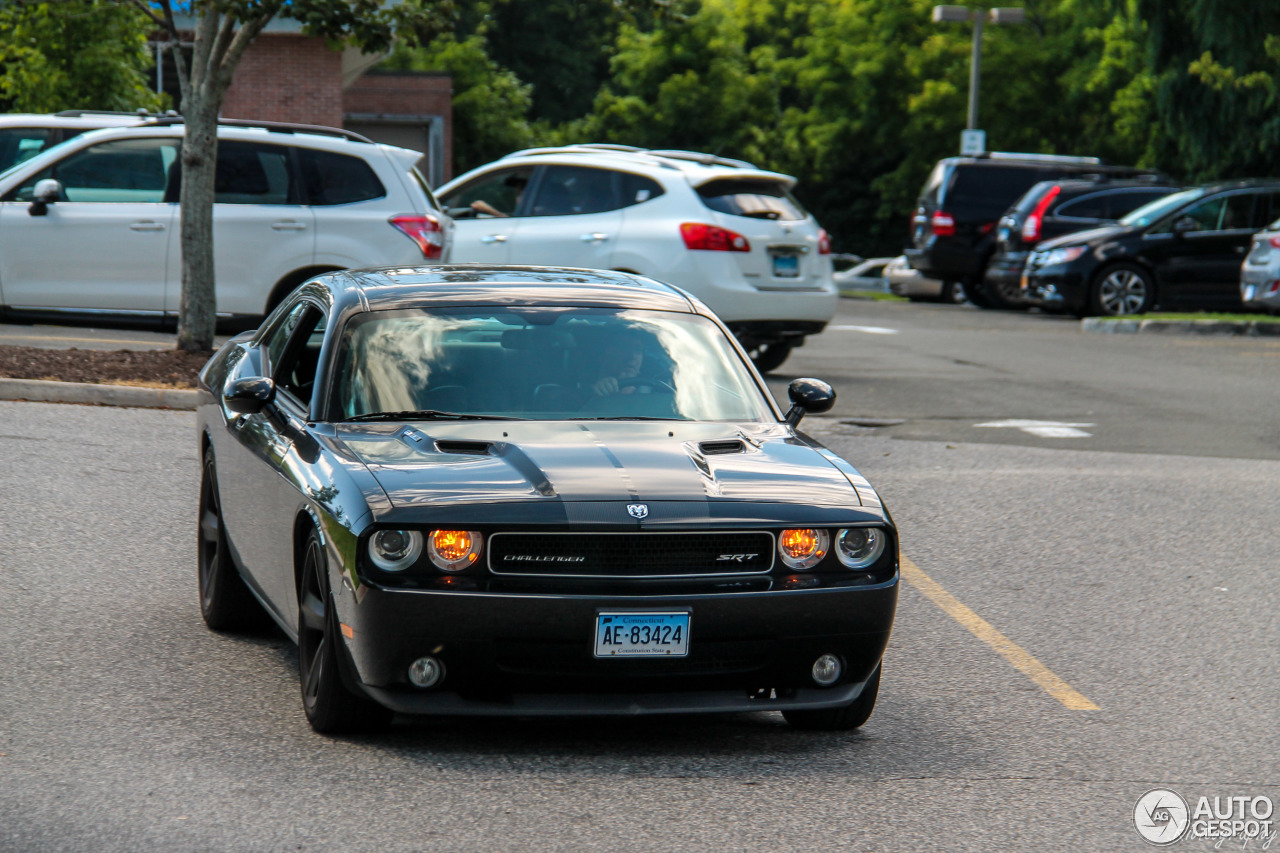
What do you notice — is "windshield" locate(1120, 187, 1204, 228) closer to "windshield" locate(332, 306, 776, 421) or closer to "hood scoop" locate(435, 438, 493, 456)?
"windshield" locate(332, 306, 776, 421)

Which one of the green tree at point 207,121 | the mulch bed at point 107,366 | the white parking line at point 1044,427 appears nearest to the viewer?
the mulch bed at point 107,366

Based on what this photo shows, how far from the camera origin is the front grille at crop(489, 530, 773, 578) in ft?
16.2

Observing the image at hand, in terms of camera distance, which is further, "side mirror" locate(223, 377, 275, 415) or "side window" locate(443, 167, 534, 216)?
"side window" locate(443, 167, 534, 216)

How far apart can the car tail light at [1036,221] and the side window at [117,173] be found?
14.9 m

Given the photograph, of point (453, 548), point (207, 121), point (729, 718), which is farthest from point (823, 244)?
point (453, 548)

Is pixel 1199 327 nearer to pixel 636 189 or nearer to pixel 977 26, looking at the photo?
pixel 636 189

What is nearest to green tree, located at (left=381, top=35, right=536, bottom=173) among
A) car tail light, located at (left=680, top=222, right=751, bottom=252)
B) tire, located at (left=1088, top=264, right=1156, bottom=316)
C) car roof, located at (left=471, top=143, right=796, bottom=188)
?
tire, located at (left=1088, top=264, right=1156, bottom=316)

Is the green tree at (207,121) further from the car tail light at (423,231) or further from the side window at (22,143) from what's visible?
the side window at (22,143)

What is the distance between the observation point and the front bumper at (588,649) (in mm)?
4891

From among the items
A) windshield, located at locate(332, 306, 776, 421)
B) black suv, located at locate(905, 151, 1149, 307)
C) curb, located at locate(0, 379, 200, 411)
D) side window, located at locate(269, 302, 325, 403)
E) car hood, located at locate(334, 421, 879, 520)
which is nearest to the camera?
car hood, located at locate(334, 421, 879, 520)

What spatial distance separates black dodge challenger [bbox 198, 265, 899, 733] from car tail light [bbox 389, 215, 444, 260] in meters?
8.25

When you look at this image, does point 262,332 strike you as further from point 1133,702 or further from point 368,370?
point 1133,702

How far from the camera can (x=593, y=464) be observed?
17.2ft

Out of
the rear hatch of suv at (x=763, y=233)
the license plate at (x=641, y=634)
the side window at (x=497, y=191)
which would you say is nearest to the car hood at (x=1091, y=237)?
the rear hatch of suv at (x=763, y=233)
